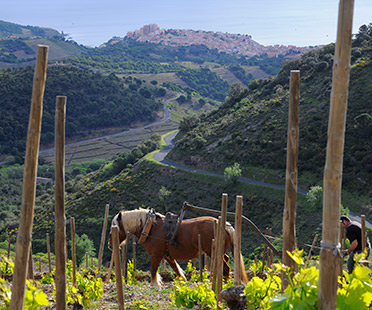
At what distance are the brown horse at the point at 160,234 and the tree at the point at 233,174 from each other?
22519 millimetres

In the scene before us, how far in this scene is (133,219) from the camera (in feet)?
32.1

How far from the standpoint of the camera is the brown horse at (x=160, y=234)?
9766 millimetres

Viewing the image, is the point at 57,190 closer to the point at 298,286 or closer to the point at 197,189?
the point at 298,286

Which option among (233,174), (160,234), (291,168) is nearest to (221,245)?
(291,168)

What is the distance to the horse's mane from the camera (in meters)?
9.70

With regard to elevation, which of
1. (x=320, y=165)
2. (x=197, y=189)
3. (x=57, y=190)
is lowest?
(x=197, y=189)

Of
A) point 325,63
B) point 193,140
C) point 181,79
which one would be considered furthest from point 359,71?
point 181,79

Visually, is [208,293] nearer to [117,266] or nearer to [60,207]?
[117,266]

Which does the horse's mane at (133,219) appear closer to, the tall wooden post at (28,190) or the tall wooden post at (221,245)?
the tall wooden post at (221,245)

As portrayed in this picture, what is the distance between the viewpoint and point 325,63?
43438 mm

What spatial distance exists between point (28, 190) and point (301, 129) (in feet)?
Result: 107

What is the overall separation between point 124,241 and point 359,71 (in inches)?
1372

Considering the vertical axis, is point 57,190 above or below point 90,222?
above

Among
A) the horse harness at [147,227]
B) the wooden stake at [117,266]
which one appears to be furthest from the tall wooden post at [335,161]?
the horse harness at [147,227]
